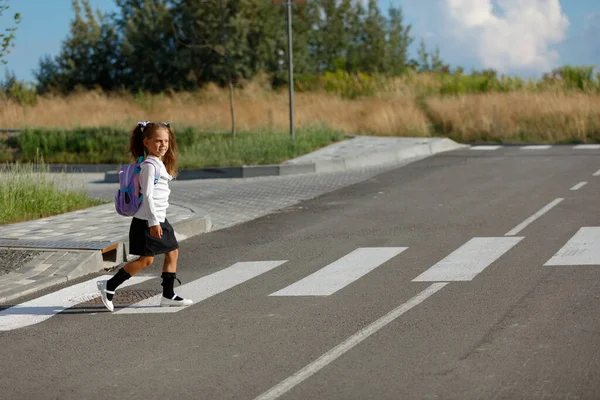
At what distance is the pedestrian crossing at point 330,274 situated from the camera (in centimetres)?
886

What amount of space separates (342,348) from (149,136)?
2591 mm

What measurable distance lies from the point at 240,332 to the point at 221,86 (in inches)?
1803

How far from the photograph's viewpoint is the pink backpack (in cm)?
837

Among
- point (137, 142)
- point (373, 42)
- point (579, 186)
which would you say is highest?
point (373, 42)

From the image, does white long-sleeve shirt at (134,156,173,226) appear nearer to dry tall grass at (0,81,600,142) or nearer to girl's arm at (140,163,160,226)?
girl's arm at (140,163,160,226)

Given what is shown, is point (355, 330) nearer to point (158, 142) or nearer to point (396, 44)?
point (158, 142)

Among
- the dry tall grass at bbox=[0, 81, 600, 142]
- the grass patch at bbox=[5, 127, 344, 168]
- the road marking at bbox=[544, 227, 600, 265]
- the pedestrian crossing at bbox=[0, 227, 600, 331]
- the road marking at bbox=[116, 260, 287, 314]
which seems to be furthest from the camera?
the dry tall grass at bbox=[0, 81, 600, 142]

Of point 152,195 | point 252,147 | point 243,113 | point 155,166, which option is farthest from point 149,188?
point 243,113

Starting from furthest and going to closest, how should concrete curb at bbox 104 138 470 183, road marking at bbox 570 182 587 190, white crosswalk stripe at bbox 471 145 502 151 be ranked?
white crosswalk stripe at bbox 471 145 502 151 → concrete curb at bbox 104 138 470 183 → road marking at bbox 570 182 587 190

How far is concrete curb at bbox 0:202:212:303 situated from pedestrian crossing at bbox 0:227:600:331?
27 cm

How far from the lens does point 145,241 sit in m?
Result: 8.44

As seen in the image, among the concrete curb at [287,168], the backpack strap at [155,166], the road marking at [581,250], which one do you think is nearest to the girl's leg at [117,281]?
the backpack strap at [155,166]

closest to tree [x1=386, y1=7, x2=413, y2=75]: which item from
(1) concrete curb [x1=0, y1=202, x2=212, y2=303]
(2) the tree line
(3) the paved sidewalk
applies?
(2) the tree line

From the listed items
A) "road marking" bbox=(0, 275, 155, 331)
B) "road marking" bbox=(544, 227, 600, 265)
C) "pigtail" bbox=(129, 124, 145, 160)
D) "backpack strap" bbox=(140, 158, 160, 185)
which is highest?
"pigtail" bbox=(129, 124, 145, 160)
